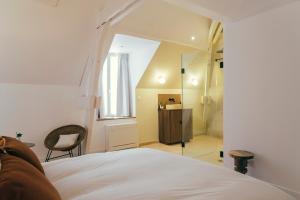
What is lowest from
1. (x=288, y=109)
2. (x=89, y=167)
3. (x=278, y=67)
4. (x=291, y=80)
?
(x=89, y=167)

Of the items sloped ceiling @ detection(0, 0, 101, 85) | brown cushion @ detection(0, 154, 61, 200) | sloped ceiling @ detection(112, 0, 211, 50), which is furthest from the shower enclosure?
brown cushion @ detection(0, 154, 61, 200)

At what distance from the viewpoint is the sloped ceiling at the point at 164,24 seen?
3770mm

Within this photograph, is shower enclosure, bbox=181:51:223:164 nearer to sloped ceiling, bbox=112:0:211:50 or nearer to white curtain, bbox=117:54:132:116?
sloped ceiling, bbox=112:0:211:50

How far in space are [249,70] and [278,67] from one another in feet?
1.11

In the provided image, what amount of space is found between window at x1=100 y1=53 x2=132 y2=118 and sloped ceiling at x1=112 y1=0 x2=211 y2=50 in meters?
1.34

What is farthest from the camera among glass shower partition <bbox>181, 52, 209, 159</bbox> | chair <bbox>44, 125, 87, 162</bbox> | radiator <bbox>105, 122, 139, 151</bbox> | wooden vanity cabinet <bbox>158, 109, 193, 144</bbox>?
wooden vanity cabinet <bbox>158, 109, 193, 144</bbox>

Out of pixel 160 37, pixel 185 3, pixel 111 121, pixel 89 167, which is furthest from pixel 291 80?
pixel 111 121

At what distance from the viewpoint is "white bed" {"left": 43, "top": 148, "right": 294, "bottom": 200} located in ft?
3.87

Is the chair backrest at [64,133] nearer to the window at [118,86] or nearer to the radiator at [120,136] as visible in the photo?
the radiator at [120,136]

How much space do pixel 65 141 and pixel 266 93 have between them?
10.2ft

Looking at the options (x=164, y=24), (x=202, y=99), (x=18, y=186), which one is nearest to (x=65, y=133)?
(x=164, y=24)

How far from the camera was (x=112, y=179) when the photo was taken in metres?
1.43

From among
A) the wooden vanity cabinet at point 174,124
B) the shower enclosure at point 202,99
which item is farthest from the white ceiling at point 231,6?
the wooden vanity cabinet at point 174,124

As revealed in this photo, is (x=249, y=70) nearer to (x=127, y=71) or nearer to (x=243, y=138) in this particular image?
(x=243, y=138)
